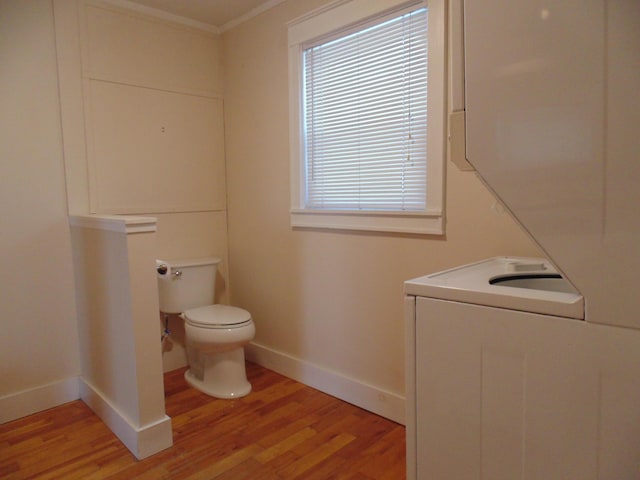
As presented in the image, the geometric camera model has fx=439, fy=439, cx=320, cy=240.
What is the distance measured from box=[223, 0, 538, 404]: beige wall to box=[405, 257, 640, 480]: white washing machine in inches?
34.1

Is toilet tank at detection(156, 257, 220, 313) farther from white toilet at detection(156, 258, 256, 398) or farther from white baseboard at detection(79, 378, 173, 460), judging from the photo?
white baseboard at detection(79, 378, 173, 460)

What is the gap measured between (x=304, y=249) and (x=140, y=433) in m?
1.30

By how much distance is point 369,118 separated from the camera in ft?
7.60

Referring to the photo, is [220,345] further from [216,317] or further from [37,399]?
[37,399]

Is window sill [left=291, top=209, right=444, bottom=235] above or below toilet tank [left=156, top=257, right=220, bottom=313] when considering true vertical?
above

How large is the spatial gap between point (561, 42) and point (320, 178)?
190 centimetres

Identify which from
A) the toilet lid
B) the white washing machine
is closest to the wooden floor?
the toilet lid

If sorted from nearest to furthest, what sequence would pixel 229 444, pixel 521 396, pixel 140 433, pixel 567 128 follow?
pixel 567 128
pixel 521 396
pixel 140 433
pixel 229 444

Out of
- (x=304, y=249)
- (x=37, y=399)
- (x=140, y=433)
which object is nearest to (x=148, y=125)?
(x=304, y=249)

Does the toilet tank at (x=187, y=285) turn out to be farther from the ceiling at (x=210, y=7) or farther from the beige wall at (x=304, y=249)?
the ceiling at (x=210, y=7)

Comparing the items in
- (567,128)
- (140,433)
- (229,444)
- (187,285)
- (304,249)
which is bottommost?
(229,444)

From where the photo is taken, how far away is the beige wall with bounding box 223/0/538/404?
1.98 m

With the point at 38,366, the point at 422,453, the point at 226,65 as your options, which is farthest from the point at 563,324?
the point at 226,65

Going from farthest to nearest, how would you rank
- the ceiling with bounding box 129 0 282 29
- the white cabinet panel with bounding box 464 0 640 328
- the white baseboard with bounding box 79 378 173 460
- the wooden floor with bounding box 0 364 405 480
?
the ceiling with bounding box 129 0 282 29
the white baseboard with bounding box 79 378 173 460
the wooden floor with bounding box 0 364 405 480
the white cabinet panel with bounding box 464 0 640 328
